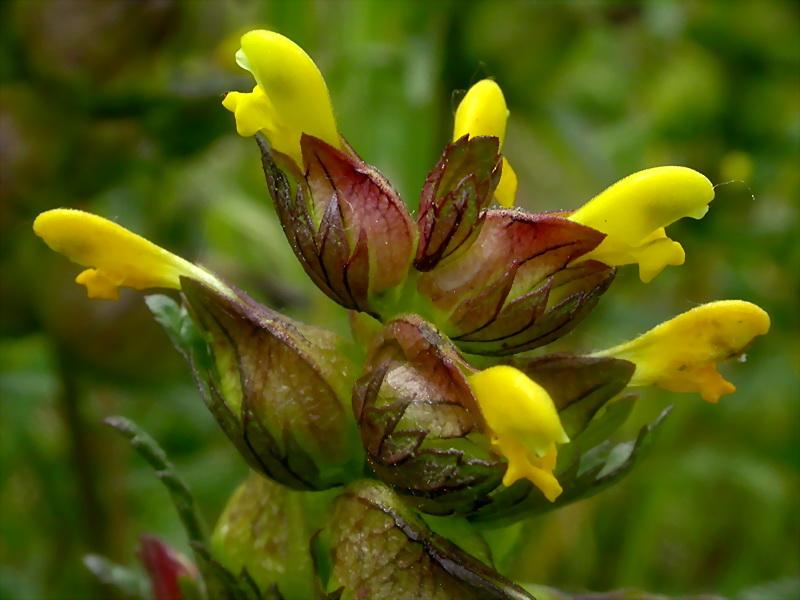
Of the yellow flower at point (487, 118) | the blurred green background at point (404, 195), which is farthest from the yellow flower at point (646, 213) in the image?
the blurred green background at point (404, 195)

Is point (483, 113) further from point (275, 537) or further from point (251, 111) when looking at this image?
point (275, 537)

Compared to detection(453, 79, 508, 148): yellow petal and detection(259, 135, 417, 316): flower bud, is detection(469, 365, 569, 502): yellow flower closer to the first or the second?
detection(259, 135, 417, 316): flower bud

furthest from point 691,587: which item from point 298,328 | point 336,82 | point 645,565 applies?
point 298,328

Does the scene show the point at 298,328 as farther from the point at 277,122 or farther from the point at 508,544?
the point at 508,544

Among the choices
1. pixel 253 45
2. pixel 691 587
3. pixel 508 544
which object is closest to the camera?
pixel 253 45

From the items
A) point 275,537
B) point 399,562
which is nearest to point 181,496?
point 275,537
